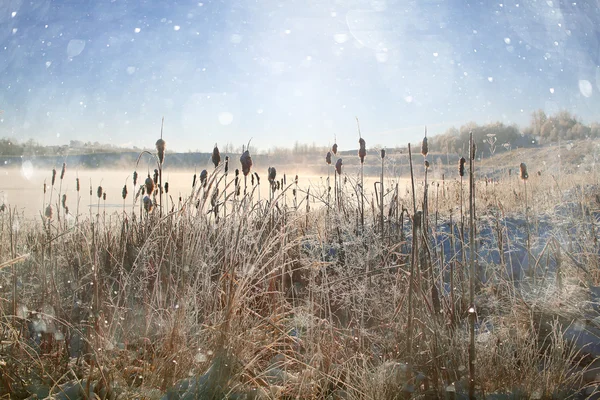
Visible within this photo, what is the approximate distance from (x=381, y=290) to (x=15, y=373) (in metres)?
1.74

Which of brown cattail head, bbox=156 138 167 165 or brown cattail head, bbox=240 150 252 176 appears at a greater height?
brown cattail head, bbox=156 138 167 165

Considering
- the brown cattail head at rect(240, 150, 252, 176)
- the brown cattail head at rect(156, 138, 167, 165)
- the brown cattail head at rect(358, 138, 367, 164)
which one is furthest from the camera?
the brown cattail head at rect(358, 138, 367, 164)

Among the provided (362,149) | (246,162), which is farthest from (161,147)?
(362,149)

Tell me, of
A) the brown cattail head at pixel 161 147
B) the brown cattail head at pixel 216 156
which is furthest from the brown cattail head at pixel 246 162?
the brown cattail head at pixel 161 147

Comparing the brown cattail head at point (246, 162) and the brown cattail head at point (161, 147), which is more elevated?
the brown cattail head at point (161, 147)

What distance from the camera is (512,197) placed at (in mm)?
6855

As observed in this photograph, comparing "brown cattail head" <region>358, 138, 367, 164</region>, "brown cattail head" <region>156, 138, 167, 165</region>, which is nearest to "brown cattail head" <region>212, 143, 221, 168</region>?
"brown cattail head" <region>156, 138, 167, 165</region>

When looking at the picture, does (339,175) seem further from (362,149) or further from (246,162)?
(246,162)

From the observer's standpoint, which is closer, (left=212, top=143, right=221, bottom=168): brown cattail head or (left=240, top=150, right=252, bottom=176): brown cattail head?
(left=240, top=150, right=252, bottom=176): brown cattail head

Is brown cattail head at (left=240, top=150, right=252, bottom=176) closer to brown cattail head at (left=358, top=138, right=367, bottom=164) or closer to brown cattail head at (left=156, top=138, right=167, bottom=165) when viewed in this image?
brown cattail head at (left=156, top=138, right=167, bottom=165)

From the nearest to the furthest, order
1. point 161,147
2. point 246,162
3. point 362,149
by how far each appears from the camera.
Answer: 1. point 246,162
2. point 161,147
3. point 362,149

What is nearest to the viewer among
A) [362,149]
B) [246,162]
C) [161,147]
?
[246,162]

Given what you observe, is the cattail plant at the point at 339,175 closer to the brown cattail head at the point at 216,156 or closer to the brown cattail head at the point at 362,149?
the brown cattail head at the point at 362,149

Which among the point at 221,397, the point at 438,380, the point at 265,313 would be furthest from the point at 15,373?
the point at 438,380
